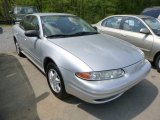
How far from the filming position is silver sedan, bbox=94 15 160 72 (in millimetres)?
5389

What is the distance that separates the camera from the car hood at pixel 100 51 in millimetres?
3367

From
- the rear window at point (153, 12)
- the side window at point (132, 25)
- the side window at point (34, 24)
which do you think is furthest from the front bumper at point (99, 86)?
the rear window at point (153, 12)

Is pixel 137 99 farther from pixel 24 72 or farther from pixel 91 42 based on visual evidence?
pixel 24 72

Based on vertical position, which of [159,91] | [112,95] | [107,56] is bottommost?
[159,91]

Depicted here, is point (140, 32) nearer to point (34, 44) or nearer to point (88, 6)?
point (34, 44)

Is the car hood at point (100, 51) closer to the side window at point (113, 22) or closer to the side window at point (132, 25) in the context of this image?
the side window at point (132, 25)

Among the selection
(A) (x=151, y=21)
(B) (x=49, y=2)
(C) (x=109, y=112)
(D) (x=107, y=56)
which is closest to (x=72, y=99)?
(C) (x=109, y=112)

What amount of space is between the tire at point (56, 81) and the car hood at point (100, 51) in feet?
1.42

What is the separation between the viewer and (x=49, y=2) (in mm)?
16156

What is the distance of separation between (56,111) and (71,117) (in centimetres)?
31

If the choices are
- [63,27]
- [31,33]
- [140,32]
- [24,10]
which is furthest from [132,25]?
[24,10]

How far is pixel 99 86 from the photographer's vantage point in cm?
313

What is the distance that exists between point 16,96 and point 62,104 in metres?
0.95

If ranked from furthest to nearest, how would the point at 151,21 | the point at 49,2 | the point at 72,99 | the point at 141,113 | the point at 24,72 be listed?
the point at 49,2
the point at 151,21
the point at 24,72
the point at 72,99
the point at 141,113
